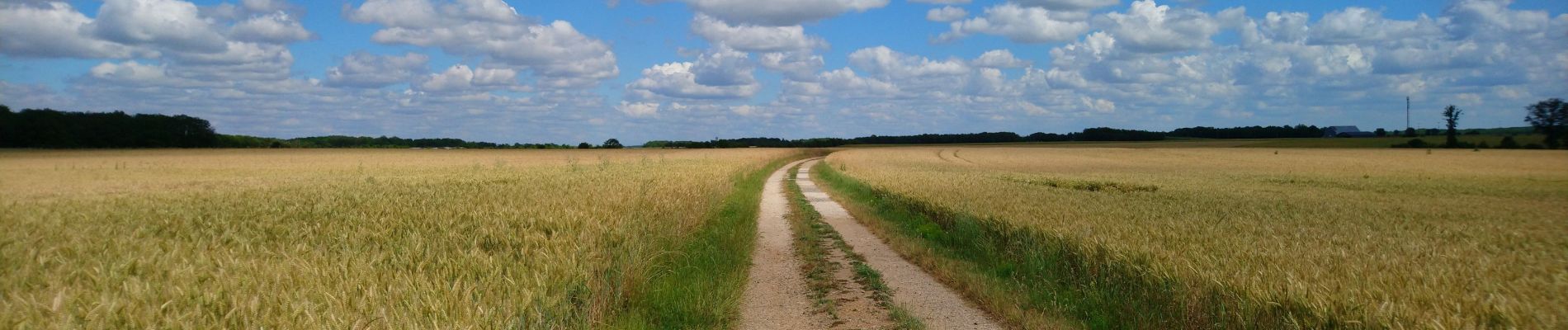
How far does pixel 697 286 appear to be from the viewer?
25.5ft

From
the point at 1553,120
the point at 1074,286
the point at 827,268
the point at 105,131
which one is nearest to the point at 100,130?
the point at 105,131

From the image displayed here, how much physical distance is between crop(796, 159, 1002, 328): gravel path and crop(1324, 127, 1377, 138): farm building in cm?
12266

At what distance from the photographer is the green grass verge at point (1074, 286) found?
5.93m

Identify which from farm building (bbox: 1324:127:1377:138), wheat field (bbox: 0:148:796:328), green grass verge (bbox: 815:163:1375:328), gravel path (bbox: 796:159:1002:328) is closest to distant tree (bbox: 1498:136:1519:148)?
farm building (bbox: 1324:127:1377:138)

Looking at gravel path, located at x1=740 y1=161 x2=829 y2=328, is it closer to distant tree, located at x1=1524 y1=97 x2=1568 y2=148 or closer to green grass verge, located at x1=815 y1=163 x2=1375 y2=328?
green grass verge, located at x1=815 y1=163 x2=1375 y2=328

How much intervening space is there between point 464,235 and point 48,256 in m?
2.59

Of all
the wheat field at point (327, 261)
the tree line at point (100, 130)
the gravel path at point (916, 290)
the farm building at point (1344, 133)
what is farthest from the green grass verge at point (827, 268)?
the farm building at point (1344, 133)

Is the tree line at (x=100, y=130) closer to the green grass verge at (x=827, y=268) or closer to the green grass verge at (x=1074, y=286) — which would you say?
the green grass verge at (x=827, y=268)

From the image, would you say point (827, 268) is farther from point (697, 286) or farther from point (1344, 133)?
point (1344, 133)

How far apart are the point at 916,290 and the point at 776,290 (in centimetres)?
161

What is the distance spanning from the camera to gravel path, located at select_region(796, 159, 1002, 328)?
24.0 ft

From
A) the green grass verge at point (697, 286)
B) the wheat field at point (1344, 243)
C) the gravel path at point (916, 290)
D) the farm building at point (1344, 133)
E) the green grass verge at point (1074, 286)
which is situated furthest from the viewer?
the farm building at point (1344, 133)

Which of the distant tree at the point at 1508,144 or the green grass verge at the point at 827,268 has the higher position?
the distant tree at the point at 1508,144

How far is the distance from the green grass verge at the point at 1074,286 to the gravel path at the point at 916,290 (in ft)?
0.69
